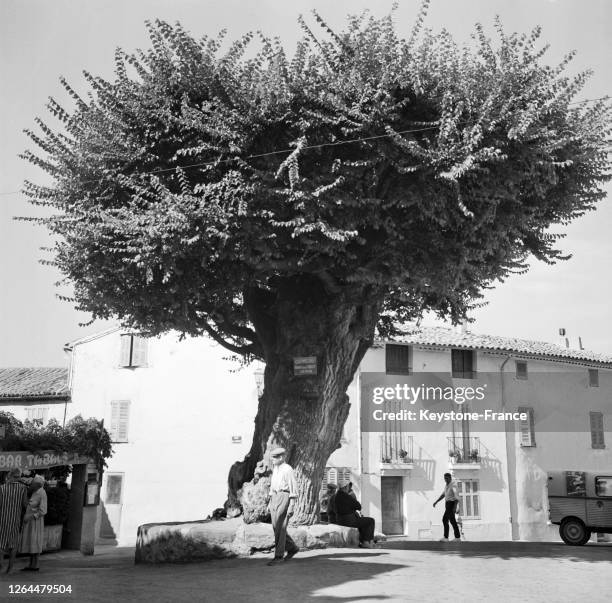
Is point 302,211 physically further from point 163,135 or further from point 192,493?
point 192,493

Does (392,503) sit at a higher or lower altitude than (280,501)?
lower

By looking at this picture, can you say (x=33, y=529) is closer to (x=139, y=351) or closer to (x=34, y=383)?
(x=139, y=351)

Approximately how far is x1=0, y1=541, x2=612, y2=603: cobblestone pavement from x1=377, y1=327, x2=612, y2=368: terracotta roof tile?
2257 cm

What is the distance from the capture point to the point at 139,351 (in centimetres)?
3634

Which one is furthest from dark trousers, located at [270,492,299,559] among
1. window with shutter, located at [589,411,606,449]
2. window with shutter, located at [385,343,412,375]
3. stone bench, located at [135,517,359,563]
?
window with shutter, located at [589,411,606,449]

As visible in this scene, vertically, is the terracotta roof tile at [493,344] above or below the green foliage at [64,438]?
above

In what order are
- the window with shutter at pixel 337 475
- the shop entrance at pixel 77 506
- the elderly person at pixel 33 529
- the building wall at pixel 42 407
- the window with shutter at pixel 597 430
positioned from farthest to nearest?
1. the window with shutter at pixel 597 430
2. the building wall at pixel 42 407
3. the window with shutter at pixel 337 475
4. the shop entrance at pixel 77 506
5. the elderly person at pixel 33 529

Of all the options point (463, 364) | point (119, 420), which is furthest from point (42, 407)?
point (463, 364)

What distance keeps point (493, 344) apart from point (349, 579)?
93.3 ft

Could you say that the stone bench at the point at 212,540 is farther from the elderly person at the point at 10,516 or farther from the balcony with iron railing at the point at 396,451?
the balcony with iron railing at the point at 396,451

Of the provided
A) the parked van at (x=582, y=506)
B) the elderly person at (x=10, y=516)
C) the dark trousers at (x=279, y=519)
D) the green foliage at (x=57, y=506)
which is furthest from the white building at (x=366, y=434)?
the dark trousers at (x=279, y=519)

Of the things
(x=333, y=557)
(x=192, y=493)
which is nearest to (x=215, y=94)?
(x=333, y=557)

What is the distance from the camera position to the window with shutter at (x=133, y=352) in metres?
36.2

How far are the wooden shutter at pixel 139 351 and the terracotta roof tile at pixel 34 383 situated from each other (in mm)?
3700
